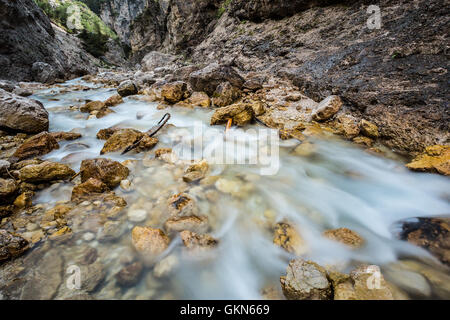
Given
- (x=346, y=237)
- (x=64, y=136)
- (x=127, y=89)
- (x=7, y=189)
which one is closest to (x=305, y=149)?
(x=346, y=237)

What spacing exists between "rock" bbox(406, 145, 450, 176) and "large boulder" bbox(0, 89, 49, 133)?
22.6ft

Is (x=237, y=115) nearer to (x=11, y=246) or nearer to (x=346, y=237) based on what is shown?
(x=346, y=237)

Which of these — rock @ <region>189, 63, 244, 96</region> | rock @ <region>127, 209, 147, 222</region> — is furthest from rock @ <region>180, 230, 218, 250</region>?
rock @ <region>189, 63, 244, 96</region>

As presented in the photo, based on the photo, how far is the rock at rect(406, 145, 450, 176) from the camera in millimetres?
2215

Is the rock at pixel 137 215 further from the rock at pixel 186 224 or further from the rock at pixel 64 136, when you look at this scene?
the rock at pixel 64 136

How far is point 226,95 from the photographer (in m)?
5.45

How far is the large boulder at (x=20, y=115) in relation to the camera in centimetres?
378

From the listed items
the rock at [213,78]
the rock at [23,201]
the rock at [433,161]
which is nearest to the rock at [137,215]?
the rock at [23,201]

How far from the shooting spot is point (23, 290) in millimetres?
1283

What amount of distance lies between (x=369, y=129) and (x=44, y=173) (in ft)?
16.1

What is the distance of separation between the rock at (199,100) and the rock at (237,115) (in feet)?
5.27

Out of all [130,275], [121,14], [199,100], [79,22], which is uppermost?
[121,14]

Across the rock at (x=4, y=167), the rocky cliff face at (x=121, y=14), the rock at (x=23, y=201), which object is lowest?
the rock at (x=23, y=201)
